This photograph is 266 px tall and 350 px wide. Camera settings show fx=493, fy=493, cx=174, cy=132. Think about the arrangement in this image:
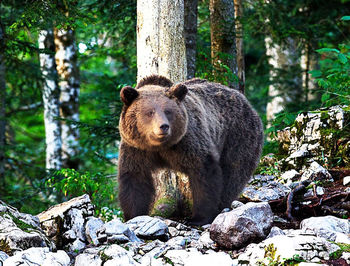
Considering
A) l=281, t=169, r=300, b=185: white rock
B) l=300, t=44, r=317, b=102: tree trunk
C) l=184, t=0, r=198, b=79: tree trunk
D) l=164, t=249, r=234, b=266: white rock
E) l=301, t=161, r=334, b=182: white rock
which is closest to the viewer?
l=164, t=249, r=234, b=266: white rock

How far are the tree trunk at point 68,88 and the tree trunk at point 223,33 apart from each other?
4.26 meters

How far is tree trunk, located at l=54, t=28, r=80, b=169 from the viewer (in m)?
11.5

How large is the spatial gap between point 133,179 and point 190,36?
3172mm

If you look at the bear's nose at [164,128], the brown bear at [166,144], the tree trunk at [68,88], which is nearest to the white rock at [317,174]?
the brown bear at [166,144]

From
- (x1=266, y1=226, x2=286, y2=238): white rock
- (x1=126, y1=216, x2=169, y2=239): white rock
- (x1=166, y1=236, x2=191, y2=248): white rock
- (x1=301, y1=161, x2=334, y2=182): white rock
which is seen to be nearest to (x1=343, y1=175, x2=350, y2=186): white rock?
(x1=301, y1=161, x2=334, y2=182): white rock

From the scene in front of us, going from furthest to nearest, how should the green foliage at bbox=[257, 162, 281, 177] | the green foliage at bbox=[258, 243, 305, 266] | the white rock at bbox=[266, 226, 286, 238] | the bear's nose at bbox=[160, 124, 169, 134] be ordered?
the green foliage at bbox=[257, 162, 281, 177]
the bear's nose at bbox=[160, 124, 169, 134]
the white rock at bbox=[266, 226, 286, 238]
the green foliage at bbox=[258, 243, 305, 266]

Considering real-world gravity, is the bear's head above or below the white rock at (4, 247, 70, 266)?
above

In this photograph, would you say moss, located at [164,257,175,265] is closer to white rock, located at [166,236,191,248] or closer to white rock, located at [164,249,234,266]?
white rock, located at [164,249,234,266]

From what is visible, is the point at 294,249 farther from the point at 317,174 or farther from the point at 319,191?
the point at 317,174

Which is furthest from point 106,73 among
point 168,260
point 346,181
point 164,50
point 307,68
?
point 168,260

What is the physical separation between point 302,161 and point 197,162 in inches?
74.6

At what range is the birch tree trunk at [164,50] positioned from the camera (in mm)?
6047

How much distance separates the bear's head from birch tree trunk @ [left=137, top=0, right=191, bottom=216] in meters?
0.69

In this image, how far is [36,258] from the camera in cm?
375
